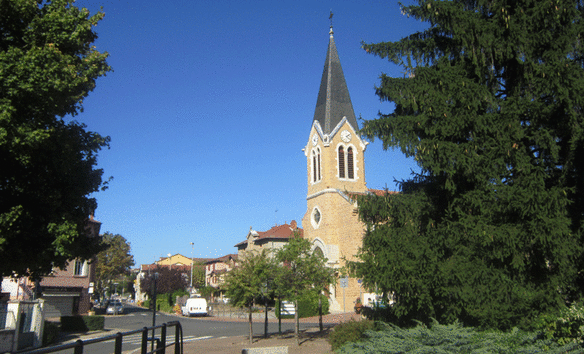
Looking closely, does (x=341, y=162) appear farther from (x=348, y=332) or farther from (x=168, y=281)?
(x=168, y=281)

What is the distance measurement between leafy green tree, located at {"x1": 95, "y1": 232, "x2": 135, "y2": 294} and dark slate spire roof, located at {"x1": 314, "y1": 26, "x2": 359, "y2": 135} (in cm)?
2574

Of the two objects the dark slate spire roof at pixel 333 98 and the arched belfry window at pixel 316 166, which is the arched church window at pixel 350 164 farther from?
the arched belfry window at pixel 316 166

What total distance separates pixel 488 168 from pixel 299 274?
32.4 ft

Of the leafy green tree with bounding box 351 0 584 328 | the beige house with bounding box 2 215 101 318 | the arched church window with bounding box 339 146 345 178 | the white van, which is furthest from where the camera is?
the white van

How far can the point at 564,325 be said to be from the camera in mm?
10117

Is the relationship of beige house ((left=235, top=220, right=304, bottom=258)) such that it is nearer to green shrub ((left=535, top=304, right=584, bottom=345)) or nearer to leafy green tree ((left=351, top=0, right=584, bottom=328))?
leafy green tree ((left=351, top=0, right=584, bottom=328))

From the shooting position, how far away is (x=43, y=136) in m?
9.92

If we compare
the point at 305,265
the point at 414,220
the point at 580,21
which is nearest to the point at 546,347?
the point at 414,220

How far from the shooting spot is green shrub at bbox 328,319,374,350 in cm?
1358

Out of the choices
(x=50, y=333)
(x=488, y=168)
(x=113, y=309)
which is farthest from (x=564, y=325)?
(x=113, y=309)

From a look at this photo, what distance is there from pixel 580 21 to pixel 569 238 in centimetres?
504

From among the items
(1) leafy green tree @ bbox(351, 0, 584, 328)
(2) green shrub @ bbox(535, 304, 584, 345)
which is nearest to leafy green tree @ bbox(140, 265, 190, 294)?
(1) leafy green tree @ bbox(351, 0, 584, 328)

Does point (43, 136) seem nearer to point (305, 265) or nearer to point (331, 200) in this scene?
point (305, 265)

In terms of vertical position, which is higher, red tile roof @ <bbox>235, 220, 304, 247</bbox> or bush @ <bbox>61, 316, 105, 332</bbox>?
red tile roof @ <bbox>235, 220, 304, 247</bbox>
